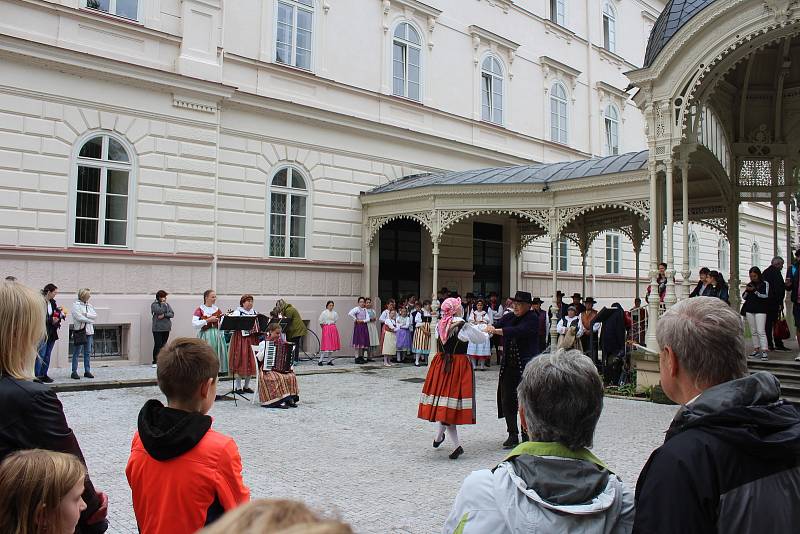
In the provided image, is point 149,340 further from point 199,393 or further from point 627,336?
point 199,393

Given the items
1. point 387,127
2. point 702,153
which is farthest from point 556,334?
point 387,127

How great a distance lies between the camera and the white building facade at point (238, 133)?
14055 mm

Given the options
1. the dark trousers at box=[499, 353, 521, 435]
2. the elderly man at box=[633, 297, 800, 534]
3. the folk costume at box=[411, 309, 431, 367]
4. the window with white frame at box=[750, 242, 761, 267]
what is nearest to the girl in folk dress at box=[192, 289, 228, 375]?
the dark trousers at box=[499, 353, 521, 435]

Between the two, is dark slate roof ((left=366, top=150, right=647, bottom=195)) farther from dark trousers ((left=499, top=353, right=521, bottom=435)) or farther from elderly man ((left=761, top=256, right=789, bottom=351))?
dark trousers ((left=499, top=353, right=521, bottom=435))

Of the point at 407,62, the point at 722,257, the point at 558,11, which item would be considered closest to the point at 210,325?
the point at 407,62

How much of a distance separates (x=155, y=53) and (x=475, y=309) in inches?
436

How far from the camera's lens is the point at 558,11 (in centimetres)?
2691

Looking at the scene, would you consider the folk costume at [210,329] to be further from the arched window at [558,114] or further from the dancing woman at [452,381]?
the arched window at [558,114]

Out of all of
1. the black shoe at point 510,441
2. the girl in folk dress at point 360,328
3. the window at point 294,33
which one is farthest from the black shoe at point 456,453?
the window at point 294,33

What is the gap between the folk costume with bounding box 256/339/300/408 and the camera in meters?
10.9

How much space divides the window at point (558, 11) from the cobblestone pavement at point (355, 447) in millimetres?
19605

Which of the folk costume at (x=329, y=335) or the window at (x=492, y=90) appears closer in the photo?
the folk costume at (x=329, y=335)

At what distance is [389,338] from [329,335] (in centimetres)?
172

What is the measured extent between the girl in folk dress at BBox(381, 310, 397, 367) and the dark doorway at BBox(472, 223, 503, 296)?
579 cm
